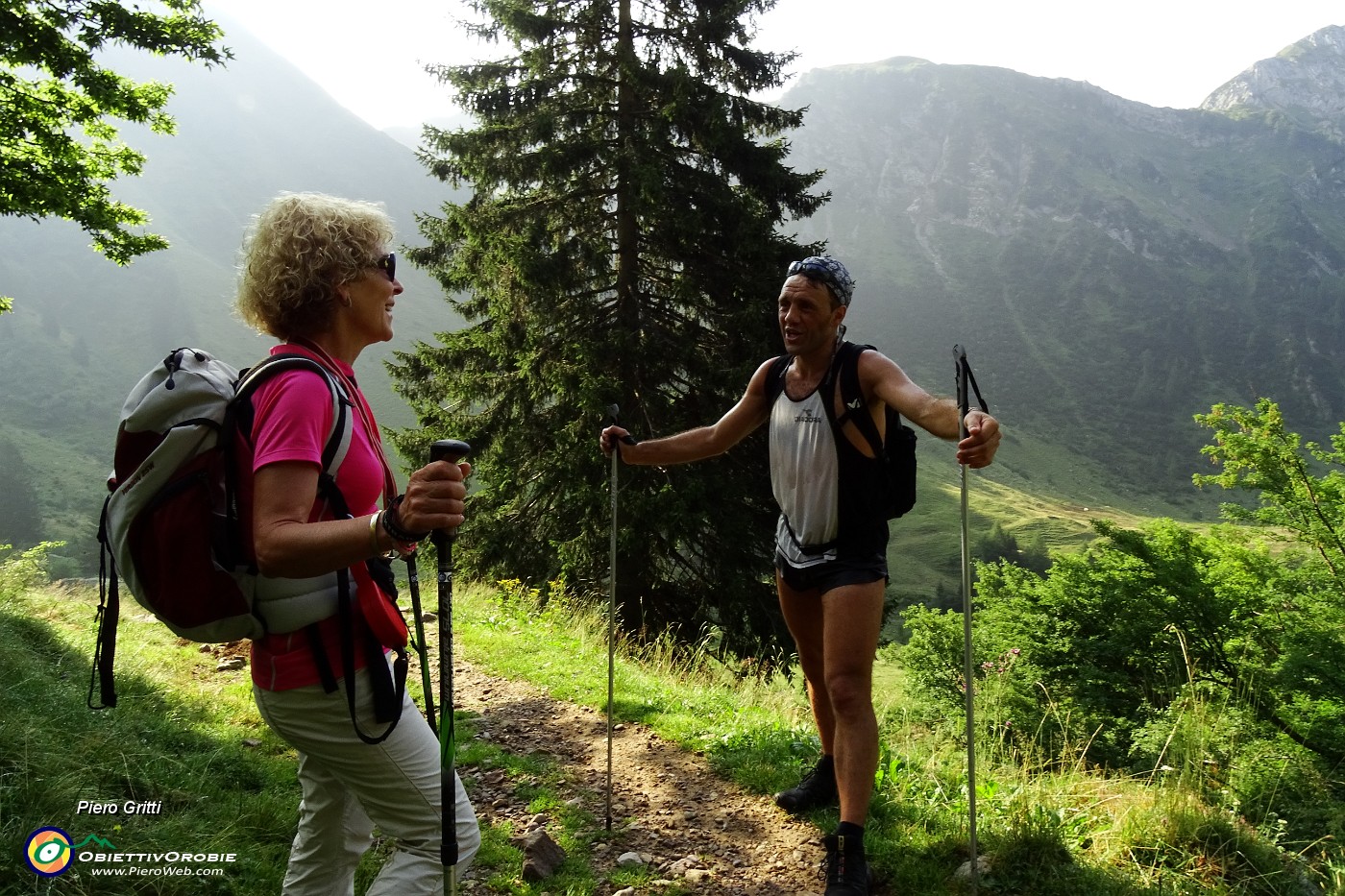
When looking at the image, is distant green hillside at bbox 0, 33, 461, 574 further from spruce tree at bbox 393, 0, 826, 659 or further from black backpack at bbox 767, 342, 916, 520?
black backpack at bbox 767, 342, 916, 520

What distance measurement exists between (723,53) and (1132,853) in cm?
1225

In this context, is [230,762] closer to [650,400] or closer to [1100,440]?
[650,400]

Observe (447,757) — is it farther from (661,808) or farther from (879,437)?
(661,808)

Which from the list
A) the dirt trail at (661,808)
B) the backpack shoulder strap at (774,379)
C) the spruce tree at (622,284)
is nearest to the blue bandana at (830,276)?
the backpack shoulder strap at (774,379)

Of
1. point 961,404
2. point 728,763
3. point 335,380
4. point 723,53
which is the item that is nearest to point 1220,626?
point 723,53

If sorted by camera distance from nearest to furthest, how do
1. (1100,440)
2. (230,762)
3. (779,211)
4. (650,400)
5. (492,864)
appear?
(492,864)
(230,762)
(650,400)
(779,211)
(1100,440)

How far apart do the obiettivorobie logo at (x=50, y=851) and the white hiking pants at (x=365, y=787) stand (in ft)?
4.65

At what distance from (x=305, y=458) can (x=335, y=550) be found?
238 millimetres

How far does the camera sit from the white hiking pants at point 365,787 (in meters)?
1.98

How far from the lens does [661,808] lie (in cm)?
446

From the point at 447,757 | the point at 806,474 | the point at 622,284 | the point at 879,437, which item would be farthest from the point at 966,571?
the point at 622,284

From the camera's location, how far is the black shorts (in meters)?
3.31

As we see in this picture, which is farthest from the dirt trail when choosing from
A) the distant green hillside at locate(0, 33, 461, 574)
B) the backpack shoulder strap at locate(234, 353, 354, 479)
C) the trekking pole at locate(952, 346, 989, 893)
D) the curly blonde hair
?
the distant green hillside at locate(0, 33, 461, 574)

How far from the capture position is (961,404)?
2770mm
